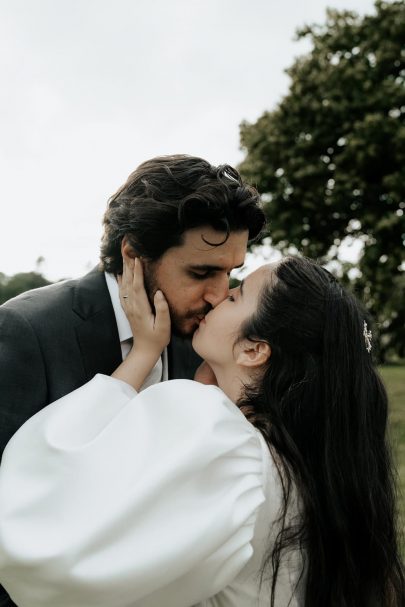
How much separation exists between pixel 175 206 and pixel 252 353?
4.65 feet

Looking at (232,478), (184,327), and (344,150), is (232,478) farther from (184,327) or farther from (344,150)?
(344,150)

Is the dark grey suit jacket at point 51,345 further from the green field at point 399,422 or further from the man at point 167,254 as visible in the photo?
the green field at point 399,422

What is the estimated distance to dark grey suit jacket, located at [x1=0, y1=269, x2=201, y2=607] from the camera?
121 inches

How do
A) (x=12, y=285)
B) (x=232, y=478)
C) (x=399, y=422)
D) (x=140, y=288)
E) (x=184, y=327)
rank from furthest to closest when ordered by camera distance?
1. (x=12, y=285)
2. (x=399, y=422)
3. (x=184, y=327)
4. (x=140, y=288)
5. (x=232, y=478)

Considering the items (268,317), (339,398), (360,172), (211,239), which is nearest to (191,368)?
(211,239)

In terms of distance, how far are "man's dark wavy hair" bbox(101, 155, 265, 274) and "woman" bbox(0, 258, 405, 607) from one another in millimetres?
963

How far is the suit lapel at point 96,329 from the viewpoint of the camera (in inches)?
135

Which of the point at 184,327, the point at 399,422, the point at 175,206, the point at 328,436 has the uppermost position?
the point at 175,206

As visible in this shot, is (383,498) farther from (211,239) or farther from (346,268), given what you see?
(346,268)

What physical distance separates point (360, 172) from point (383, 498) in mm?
17529

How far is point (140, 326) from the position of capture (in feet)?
11.9

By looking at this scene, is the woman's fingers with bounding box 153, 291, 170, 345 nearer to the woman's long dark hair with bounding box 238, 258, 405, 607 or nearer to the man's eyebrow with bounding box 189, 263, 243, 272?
the man's eyebrow with bounding box 189, 263, 243, 272

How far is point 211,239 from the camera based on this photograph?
4.06 metres

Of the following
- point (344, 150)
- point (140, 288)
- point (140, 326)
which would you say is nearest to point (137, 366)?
point (140, 326)
